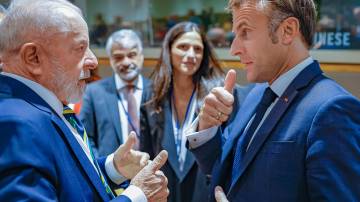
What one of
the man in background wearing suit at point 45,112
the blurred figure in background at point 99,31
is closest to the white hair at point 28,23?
the man in background wearing suit at point 45,112

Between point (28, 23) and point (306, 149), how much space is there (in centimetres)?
80

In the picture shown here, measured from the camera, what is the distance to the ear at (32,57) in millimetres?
1083

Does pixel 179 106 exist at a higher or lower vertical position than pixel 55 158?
lower

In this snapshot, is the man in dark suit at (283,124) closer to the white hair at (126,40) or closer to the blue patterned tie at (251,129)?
the blue patterned tie at (251,129)

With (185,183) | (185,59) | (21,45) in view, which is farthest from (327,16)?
(21,45)

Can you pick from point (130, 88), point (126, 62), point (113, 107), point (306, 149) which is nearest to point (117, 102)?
point (113, 107)

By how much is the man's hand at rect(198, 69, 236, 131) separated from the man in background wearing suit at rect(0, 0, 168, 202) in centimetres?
24

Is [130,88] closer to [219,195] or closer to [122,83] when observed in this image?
[122,83]

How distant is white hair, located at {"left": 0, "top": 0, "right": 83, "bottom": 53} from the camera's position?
1076 millimetres

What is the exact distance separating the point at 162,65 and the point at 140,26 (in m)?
1.81

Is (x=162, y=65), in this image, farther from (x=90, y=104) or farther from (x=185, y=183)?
(x=185, y=183)

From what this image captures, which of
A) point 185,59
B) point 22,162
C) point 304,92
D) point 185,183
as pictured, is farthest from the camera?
point 185,59

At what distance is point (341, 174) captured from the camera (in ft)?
3.51

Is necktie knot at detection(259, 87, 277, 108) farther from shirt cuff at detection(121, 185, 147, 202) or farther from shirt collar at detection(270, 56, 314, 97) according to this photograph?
shirt cuff at detection(121, 185, 147, 202)
